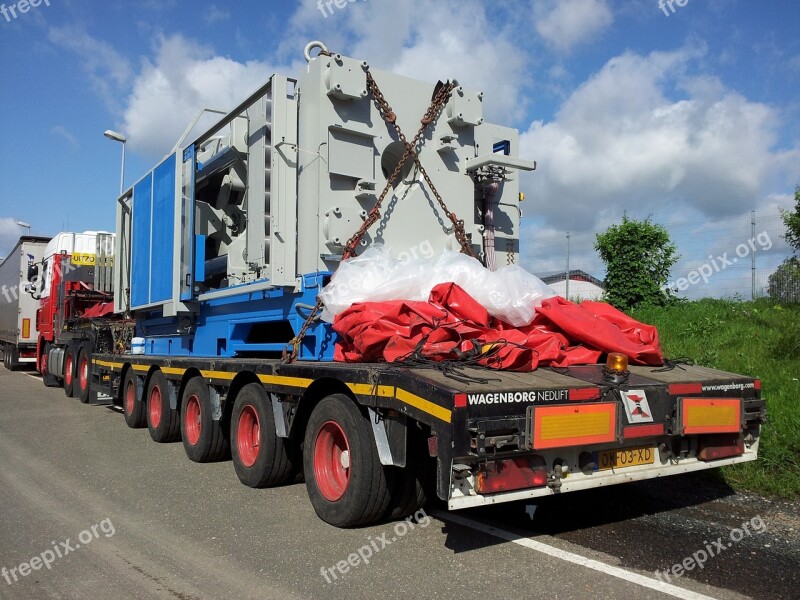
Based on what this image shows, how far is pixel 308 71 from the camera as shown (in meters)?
5.70

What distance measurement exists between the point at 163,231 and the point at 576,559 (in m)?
5.97

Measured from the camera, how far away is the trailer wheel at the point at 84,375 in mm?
12156

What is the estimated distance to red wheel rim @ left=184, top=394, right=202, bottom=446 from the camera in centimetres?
708

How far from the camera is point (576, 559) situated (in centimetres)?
389

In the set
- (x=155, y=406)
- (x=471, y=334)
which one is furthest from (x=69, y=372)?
(x=471, y=334)

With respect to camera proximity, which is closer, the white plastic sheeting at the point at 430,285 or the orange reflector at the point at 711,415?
the orange reflector at the point at 711,415

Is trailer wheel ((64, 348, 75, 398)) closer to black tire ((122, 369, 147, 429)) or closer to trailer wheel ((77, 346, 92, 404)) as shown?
trailer wheel ((77, 346, 92, 404))

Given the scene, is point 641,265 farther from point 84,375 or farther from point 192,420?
point 84,375

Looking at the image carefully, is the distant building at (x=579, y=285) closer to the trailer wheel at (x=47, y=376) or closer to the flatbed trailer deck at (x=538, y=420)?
the flatbed trailer deck at (x=538, y=420)

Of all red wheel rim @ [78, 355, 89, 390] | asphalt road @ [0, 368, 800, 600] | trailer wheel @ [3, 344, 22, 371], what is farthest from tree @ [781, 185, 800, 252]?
trailer wheel @ [3, 344, 22, 371]

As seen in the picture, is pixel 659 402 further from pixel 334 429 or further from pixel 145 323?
pixel 145 323

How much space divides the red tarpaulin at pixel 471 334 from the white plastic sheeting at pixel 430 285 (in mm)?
98

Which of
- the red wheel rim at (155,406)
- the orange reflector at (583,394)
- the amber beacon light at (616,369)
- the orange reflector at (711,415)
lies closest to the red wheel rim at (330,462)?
the orange reflector at (583,394)
